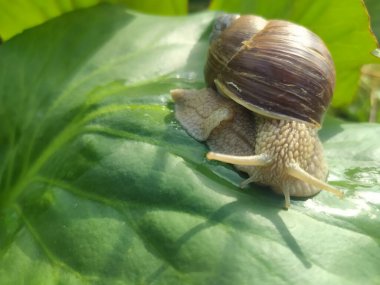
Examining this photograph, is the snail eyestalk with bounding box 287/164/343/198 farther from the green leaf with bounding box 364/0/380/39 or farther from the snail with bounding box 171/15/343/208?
the green leaf with bounding box 364/0/380/39

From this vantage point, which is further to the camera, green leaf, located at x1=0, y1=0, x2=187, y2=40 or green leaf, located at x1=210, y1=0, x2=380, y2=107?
green leaf, located at x1=0, y1=0, x2=187, y2=40

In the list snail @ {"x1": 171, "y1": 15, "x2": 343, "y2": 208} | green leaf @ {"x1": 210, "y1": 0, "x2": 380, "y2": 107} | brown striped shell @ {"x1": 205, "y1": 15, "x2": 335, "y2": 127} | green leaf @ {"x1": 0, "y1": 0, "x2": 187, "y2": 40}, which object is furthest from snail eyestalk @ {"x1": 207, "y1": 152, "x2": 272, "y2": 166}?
green leaf @ {"x1": 0, "y1": 0, "x2": 187, "y2": 40}

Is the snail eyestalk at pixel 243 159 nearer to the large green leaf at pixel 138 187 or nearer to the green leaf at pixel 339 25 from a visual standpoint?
the large green leaf at pixel 138 187

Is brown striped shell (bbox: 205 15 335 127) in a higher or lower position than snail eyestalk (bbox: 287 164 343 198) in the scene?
higher

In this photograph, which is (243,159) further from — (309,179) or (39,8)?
(39,8)

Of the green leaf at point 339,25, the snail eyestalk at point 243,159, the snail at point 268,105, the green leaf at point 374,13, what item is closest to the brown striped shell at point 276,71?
the snail at point 268,105

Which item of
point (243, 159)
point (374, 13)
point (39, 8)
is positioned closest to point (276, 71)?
point (243, 159)
